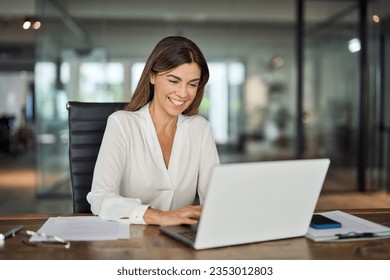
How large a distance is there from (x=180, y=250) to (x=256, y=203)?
23cm

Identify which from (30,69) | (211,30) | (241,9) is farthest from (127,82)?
(30,69)

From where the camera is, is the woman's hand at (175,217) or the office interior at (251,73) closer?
the woman's hand at (175,217)

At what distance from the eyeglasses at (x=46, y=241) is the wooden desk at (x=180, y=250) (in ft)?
0.07

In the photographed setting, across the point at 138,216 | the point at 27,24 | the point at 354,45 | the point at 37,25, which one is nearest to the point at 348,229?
the point at 138,216

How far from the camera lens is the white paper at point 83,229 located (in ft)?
5.14

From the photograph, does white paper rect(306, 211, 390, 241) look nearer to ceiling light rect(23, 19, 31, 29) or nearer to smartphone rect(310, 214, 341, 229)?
smartphone rect(310, 214, 341, 229)

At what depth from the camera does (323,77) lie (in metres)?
7.02

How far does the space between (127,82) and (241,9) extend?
5.39ft

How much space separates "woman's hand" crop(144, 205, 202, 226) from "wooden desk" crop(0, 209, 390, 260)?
0.10 meters

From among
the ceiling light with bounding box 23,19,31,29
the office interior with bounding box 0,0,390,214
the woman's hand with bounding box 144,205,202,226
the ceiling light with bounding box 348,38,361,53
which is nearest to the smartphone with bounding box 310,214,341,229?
the woman's hand with bounding box 144,205,202,226

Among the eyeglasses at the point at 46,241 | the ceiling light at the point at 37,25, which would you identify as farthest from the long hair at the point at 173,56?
the ceiling light at the point at 37,25

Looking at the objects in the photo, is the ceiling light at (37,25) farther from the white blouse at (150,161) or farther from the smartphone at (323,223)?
the smartphone at (323,223)

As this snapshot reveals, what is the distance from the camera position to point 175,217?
1.70 meters

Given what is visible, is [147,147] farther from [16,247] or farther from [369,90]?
[369,90]
